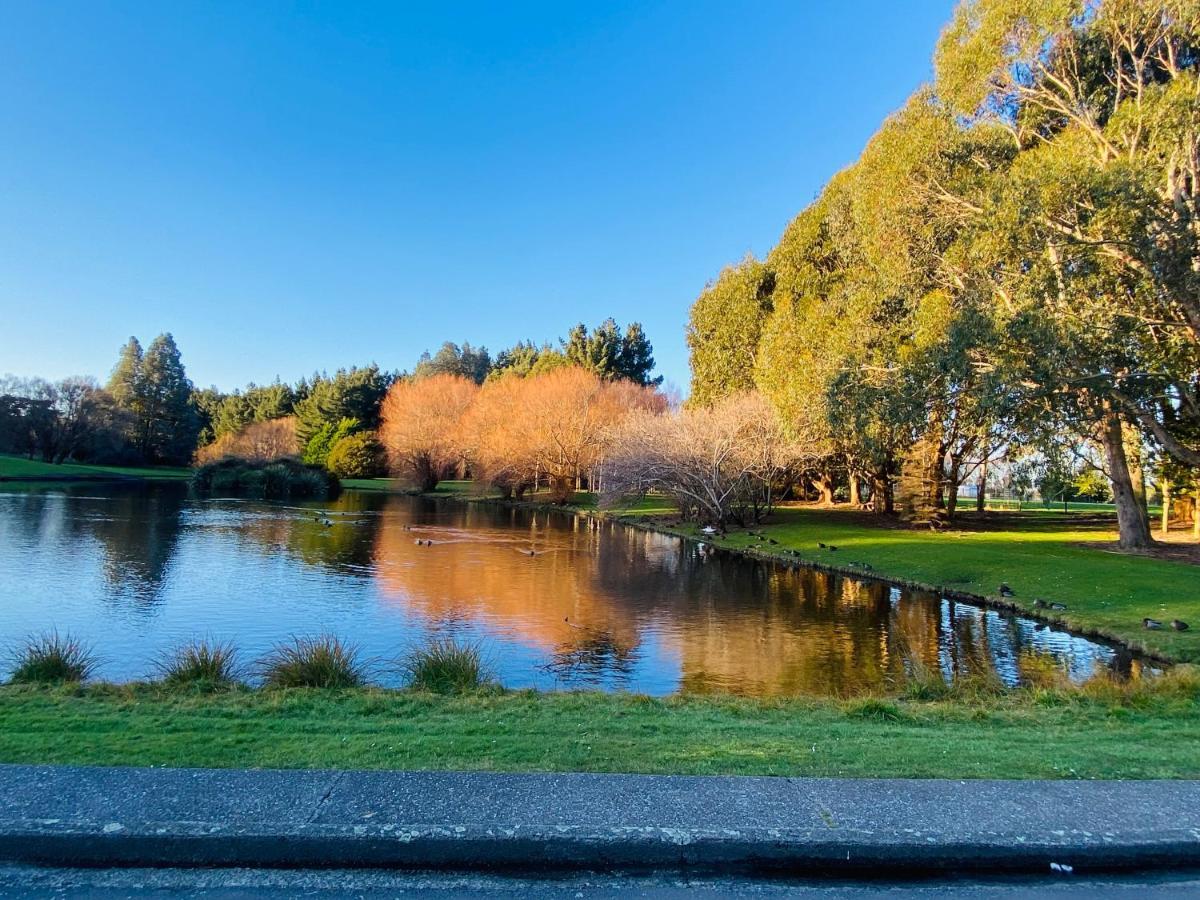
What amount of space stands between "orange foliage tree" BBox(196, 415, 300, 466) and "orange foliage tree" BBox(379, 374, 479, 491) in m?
15.1

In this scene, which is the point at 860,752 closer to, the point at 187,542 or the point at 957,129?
the point at 957,129

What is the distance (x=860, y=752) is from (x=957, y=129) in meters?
23.5

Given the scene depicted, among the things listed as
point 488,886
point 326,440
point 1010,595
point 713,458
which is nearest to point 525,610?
point 1010,595

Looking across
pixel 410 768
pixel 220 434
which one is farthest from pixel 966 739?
pixel 220 434

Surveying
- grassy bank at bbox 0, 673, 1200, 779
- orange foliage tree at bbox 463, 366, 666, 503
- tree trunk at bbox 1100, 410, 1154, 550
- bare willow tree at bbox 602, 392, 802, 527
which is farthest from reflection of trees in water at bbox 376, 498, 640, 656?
tree trunk at bbox 1100, 410, 1154, 550

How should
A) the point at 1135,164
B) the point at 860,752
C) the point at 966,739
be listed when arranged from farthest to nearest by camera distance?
the point at 1135,164 → the point at 966,739 → the point at 860,752

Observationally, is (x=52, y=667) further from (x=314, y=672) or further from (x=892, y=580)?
(x=892, y=580)

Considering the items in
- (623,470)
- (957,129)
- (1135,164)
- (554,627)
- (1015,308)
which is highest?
(957,129)

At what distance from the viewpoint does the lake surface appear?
521 inches

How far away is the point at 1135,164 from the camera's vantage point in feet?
57.5

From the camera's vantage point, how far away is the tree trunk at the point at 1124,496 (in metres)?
24.2

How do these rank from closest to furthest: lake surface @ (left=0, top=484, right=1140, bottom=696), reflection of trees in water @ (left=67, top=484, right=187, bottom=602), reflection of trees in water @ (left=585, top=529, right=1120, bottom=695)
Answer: reflection of trees in water @ (left=585, top=529, right=1120, bottom=695)
lake surface @ (left=0, top=484, right=1140, bottom=696)
reflection of trees in water @ (left=67, top=484, right=187, bottom=602)

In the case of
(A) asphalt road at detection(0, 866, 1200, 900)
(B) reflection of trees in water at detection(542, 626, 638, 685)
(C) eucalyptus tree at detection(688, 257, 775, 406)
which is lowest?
(B) reflection of trees in water at detection(542, 626, 638, 685)

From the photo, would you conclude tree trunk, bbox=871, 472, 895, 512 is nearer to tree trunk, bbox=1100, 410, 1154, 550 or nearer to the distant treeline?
tree trunk, bbox=1100, 410, 1154, 550
